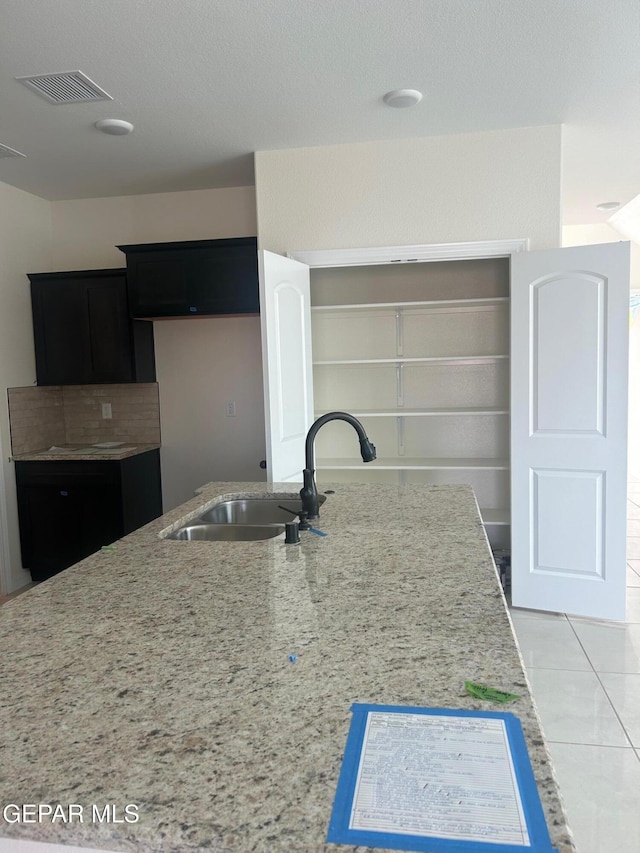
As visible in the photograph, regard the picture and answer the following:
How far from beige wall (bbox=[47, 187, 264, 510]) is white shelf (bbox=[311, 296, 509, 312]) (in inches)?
27.2

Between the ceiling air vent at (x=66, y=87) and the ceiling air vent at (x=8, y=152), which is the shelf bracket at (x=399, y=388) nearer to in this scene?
the ceiling air vent at (x=66, y=87)

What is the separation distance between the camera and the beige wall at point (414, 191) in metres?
3.56

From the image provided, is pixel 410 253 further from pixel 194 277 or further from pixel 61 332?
pixel 61 332

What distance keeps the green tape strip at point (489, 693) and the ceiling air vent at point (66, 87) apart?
2837mm

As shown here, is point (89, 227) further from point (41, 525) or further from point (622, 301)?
point (622, 301)

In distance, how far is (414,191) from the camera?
3670 mm

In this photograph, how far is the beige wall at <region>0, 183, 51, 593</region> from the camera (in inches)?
167

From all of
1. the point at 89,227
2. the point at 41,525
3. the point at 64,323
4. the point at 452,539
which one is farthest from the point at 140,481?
the point at 452,539

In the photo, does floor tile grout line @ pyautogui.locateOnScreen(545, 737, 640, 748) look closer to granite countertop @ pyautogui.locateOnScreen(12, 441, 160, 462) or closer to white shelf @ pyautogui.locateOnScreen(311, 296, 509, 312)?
white shelf @ pyautogui.locateOnScreen(311, 296, 509, 312)

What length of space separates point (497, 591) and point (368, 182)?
296 cm

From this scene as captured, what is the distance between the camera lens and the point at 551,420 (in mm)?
3467

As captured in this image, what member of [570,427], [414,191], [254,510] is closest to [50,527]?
[254,510]

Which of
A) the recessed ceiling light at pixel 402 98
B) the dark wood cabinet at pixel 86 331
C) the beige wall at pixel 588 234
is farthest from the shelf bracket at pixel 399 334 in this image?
the beige wall at pixel 588 234

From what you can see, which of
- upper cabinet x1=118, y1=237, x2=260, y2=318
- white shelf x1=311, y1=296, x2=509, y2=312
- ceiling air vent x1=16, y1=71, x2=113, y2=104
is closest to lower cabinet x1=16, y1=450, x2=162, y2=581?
upper cabinet x1=118, y1=237, x2=260, y2=318
